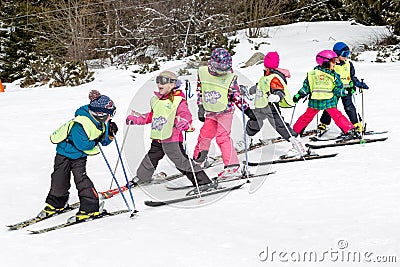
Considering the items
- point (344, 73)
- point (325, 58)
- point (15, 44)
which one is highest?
point (15, 44)

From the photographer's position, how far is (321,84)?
6938 mm

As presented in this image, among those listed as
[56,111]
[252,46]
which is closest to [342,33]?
[252,46]

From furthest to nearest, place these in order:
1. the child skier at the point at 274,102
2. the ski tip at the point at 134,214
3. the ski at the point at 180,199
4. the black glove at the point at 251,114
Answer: the black glove at the point at 251,114
the child skier at the point at 274,102
the ski at the point at 180,199
the ski tip at the point at 134,214

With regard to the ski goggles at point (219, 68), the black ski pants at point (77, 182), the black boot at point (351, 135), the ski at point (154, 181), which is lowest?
the ski at point (154, 181)

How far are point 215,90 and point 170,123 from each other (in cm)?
92

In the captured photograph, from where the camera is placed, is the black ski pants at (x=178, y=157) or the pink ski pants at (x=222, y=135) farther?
the pink ski pants at (x=222, y=135)

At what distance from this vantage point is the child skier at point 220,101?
5.65 meters

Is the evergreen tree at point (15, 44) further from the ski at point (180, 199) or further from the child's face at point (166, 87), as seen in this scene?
the ski at point (180, 199)

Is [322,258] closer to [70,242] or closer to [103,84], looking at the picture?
[70,242]

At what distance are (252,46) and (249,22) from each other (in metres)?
1.70

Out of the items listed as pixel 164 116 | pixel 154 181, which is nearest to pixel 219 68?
pixel 164 116

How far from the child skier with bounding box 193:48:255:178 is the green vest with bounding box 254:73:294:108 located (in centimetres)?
78

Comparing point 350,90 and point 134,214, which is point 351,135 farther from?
point 134,214

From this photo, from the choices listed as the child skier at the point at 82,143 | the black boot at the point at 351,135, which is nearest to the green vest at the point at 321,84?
the black boot at the point at 351,135
